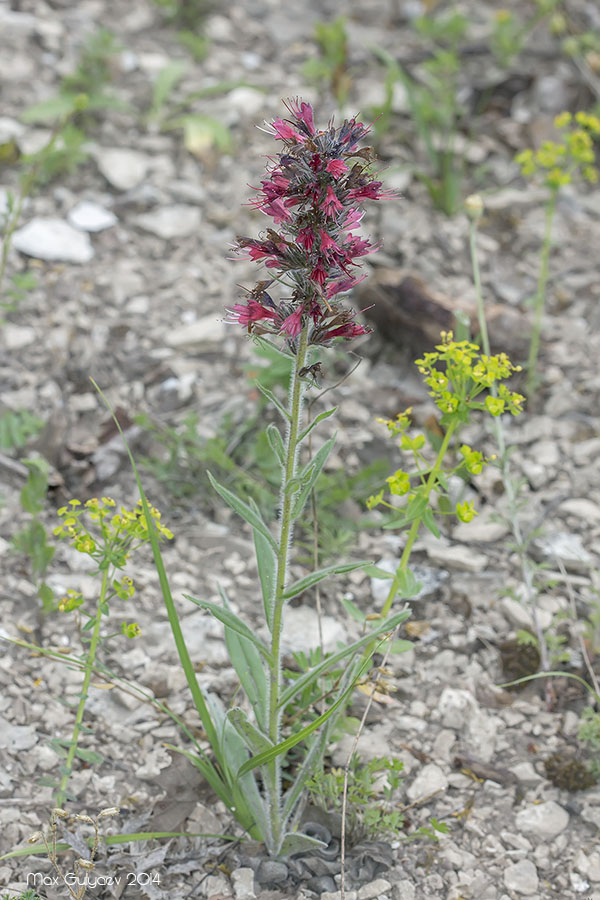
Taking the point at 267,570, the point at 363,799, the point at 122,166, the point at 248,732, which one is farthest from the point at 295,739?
the point at 122,166

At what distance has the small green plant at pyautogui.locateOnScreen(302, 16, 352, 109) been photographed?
5820 mm

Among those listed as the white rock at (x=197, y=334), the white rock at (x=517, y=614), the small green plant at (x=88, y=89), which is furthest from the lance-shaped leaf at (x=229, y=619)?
the small green plant at (x=88, y=89)

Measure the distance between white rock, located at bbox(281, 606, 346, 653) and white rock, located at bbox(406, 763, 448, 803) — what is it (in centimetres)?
55

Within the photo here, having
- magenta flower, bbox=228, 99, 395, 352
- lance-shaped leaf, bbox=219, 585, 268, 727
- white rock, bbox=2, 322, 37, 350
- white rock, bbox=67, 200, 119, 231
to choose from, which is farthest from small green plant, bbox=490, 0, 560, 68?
lance-shaped leaf, bbox=219, 585, 268, 727

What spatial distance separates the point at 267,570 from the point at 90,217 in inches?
125

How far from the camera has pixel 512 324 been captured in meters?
4.54

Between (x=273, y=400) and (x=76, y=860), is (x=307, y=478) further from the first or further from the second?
(x=76, y=860)

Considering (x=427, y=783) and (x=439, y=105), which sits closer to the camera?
(x=427, y=783)

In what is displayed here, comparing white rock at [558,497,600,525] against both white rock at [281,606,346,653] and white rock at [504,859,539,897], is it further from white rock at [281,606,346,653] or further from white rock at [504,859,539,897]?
white rock at [504,859,539,897]

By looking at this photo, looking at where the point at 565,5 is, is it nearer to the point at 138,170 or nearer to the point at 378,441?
the point at 138,170

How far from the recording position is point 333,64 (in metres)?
5.95

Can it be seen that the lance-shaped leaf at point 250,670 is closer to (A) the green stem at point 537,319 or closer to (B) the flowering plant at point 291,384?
(B) the flowering plant at point 291,384

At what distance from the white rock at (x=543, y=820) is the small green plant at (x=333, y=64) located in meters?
4.37

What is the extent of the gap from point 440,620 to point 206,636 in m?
0.90
